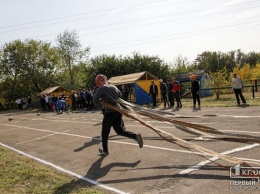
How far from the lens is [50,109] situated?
35.6m

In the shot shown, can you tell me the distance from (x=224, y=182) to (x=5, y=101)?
5716cm

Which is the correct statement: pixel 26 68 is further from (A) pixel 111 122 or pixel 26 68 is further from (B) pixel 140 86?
(A) pixel 111 122

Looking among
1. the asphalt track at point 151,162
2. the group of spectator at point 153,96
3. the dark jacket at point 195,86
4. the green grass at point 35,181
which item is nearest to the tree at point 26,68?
the group of spectator at point 153,96

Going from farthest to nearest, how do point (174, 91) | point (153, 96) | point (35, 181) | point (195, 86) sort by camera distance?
point (153, 96), point (174, 91), point (195, 86), point (35, 181)

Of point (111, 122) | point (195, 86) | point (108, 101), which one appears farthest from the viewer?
point (195, 86)

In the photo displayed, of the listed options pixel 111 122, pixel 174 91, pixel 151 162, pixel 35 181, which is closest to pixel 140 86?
pixel 174 91

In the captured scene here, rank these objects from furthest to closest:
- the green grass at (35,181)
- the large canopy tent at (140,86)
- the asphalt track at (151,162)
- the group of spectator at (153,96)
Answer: the large canopy tent at (140,86) → the group of spectator at (153,96) → the green grass at (35,181) → the asphalt track at (151,162)

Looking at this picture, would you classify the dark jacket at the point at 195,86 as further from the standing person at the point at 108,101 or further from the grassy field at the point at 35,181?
the grassy field at the point at 35,181

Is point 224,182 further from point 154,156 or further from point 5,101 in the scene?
point 5,101

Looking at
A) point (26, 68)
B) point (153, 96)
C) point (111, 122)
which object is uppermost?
point (26, 68)

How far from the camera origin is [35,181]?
6453 millimetres

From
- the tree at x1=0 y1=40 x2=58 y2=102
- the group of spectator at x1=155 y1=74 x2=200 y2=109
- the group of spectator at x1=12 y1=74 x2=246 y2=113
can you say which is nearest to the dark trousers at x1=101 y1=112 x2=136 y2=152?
the group of spectator at x1=12 y1=74 x2=246 y2=113

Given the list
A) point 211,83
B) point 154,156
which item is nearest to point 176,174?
point 154,156

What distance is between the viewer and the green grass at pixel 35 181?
5770mm
